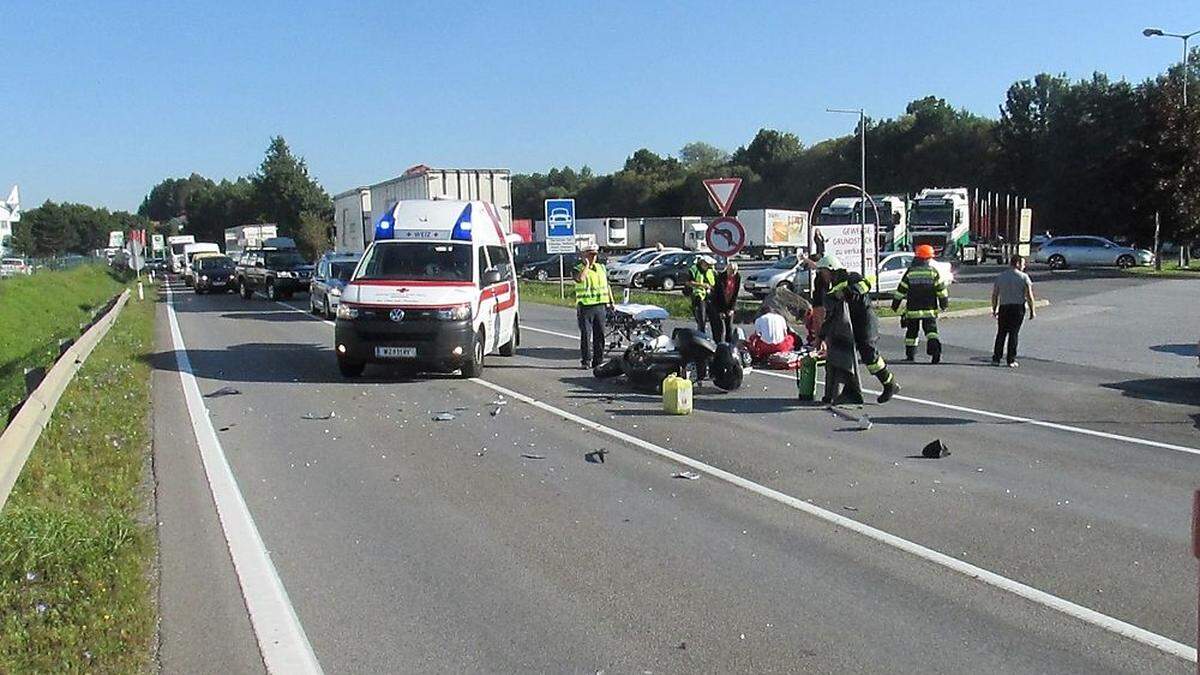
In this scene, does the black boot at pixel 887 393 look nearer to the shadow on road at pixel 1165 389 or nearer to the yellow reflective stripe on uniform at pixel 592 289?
the shadow on road at pixel 1165 389

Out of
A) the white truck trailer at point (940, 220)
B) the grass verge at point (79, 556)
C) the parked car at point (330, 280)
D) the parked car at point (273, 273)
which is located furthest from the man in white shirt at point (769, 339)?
the white truck trailer at point (940, 220)

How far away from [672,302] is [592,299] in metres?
14.9

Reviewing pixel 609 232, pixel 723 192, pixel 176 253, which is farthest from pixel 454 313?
pixel 176 253

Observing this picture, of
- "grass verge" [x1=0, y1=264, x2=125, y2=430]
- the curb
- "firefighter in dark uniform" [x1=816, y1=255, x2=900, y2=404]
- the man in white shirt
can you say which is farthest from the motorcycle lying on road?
"grass verge" [x1=0, y1=264, x2=125, y2=430]

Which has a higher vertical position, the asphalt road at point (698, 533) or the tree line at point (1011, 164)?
the tree line at point (1011, 164)

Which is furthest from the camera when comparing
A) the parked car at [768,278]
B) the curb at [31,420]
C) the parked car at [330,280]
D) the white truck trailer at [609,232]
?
the white truck trailer at [609,232]

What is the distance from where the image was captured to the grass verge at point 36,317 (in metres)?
18.0

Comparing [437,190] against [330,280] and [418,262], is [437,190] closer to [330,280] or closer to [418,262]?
[330,280]

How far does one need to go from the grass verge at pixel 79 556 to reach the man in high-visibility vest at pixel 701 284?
30.6ft

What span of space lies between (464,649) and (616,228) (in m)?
80.0

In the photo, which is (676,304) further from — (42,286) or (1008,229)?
(1008,229)

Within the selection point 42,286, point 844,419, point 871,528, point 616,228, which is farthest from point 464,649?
point 616,228

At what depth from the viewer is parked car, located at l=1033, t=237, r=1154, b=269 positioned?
47.2 meters

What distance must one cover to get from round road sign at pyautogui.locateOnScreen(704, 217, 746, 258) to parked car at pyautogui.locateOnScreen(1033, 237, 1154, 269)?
34.7 metres
